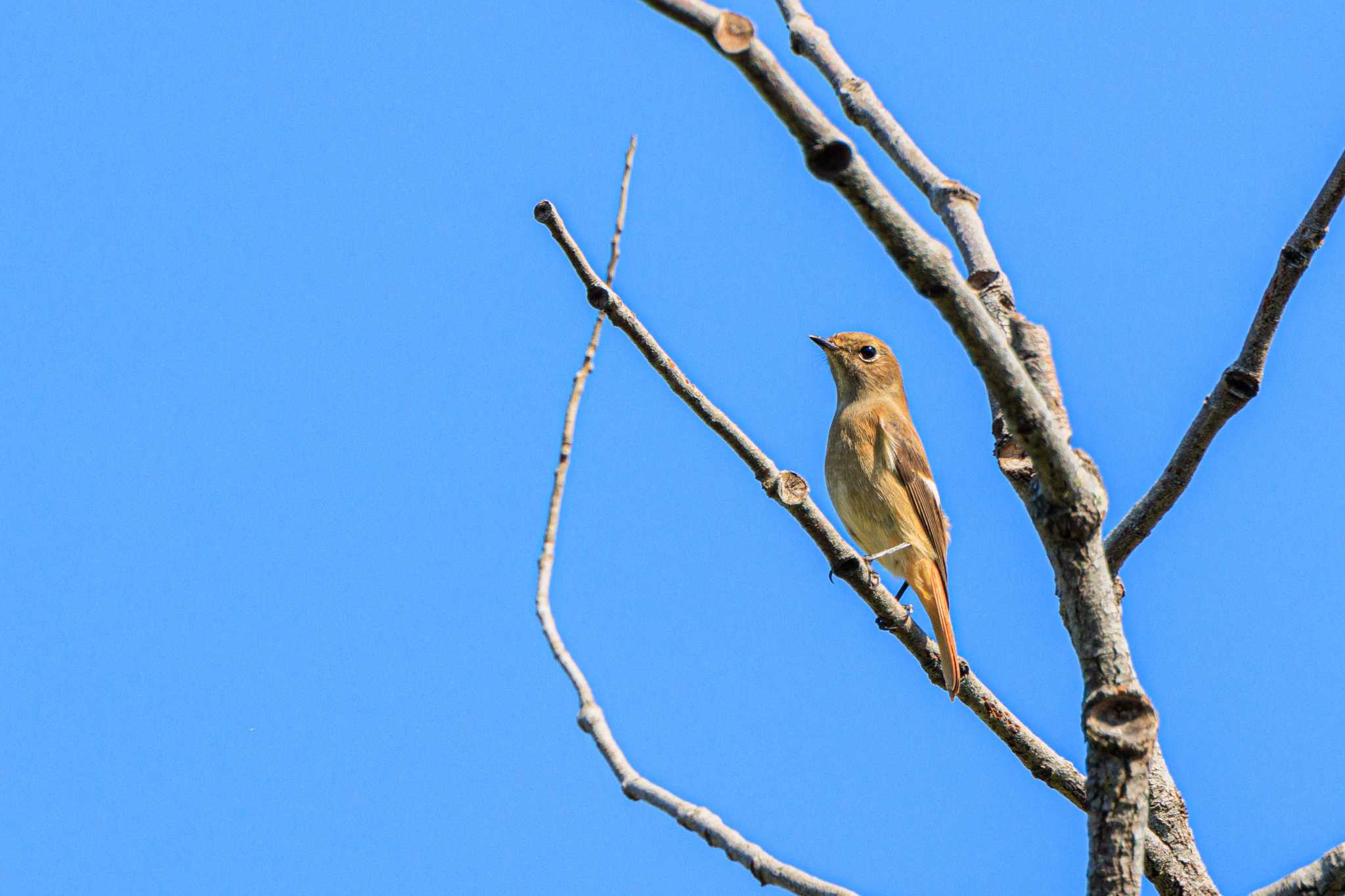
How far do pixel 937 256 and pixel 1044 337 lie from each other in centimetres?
93

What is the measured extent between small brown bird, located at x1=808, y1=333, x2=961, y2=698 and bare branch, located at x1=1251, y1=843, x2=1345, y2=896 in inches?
165

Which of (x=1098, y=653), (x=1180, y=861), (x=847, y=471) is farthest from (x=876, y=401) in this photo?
(x=1098, y=653)

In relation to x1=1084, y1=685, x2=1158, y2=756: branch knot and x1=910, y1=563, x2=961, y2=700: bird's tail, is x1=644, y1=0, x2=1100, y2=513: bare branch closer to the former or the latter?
x1=1084, y1=685, x2=1158, y2=756: branch knot

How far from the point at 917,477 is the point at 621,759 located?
5.37m

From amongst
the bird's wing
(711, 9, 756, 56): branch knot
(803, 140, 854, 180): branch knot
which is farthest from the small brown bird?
(711, 9, 756, 56): branch knot

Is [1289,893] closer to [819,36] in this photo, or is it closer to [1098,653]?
[1098,653]

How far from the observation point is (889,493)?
8.15m

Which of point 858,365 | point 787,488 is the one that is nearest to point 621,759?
point 787,488

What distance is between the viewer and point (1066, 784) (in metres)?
4.83

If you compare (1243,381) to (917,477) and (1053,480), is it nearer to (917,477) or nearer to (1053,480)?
(1053,480)

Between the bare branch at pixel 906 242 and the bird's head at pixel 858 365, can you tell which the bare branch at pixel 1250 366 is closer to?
the bare branch at pixel 906 242

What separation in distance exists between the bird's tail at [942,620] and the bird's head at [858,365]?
1.70m

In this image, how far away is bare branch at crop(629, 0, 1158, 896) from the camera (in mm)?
2307

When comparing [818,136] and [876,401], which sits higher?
[876,401]
